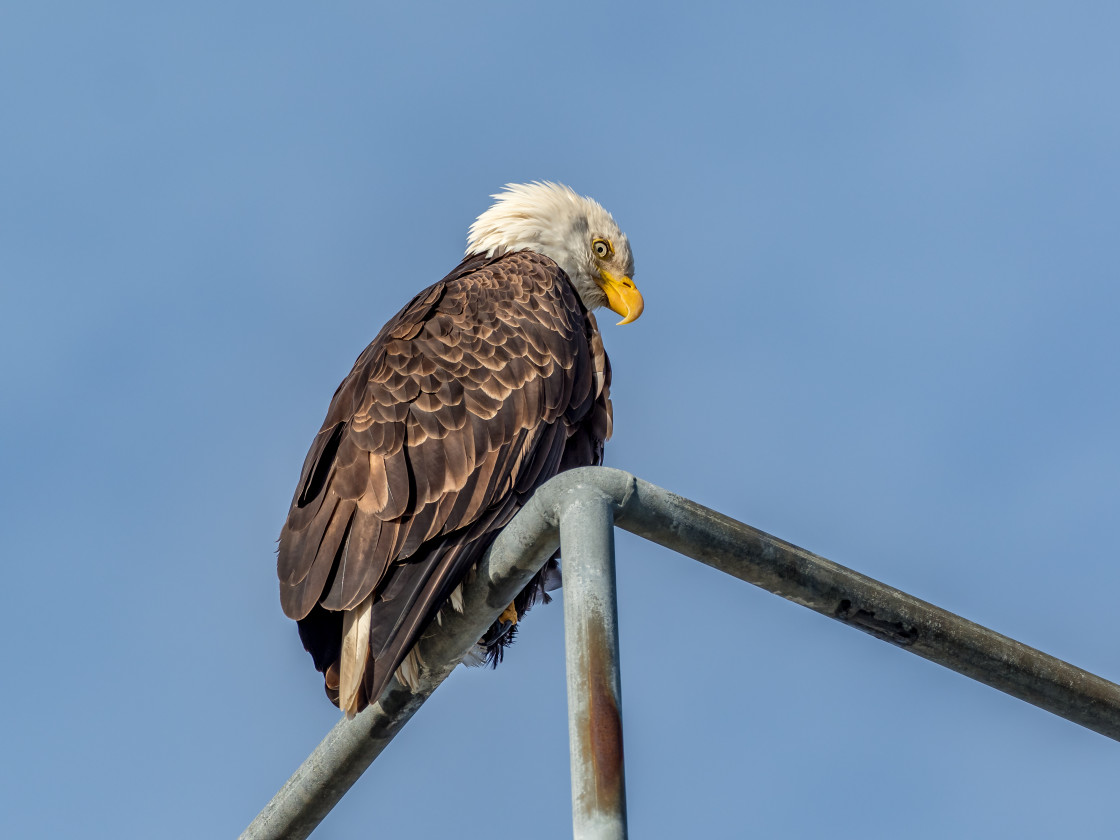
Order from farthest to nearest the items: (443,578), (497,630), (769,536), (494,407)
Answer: (497,630)
(494,407)
(443,578)
(769,536)

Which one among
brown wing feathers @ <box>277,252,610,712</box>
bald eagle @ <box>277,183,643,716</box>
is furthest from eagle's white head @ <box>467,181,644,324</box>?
brown wing feathers @ <box>277,252,610,712</box>

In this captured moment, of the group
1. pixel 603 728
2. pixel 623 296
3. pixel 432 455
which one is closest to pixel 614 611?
pixel 603 728

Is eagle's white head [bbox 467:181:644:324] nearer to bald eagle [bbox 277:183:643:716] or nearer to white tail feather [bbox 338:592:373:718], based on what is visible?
bald eagle [bbox 277:183:643:716]

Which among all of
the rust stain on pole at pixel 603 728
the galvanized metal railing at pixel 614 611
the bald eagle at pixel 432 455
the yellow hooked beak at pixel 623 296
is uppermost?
the yellow hooked beak at pixel 623 296

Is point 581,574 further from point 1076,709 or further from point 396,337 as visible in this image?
point 396,337

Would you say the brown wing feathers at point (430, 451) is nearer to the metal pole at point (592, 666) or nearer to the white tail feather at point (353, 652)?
the white tail feather at point (353, 652)

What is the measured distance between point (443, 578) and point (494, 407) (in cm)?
95

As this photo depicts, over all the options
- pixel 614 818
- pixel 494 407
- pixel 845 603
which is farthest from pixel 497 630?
pixel 614 818

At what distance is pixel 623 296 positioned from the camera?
721 cm

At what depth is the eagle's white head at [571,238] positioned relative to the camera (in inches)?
281

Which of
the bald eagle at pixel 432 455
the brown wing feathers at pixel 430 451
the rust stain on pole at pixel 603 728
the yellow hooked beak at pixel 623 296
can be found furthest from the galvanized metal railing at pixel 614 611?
the yellow hooked beak at pixel 623 296

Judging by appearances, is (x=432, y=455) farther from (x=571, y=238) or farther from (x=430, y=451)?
(x=571, y=238)

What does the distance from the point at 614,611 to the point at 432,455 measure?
2705 mm

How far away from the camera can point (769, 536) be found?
274cm
